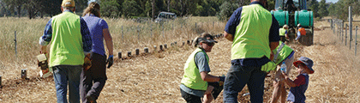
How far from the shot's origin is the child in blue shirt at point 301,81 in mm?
4375

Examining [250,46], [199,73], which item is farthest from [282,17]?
[250,46]

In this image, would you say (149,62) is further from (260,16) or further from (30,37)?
(260,16)

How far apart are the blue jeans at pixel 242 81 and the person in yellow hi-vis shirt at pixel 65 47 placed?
1659 mm

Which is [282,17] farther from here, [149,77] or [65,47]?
[65,47]

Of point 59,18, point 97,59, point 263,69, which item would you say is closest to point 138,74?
point 97,59

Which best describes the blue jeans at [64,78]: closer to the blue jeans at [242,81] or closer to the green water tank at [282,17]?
the blue jeans at [242,81]

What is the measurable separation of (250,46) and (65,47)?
6.40 feet

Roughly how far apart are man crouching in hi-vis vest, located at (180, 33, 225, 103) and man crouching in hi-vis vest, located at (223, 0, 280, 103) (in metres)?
0.26

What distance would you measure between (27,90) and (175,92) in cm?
262

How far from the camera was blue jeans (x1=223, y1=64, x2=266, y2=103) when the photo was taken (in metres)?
3.75

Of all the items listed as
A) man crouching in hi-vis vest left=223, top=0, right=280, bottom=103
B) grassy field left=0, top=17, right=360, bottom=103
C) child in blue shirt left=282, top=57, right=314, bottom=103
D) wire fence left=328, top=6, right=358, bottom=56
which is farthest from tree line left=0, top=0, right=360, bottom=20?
man crouching in hi-vis vest left=223, top=0, right=280, bottom=103

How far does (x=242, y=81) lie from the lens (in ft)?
12.4

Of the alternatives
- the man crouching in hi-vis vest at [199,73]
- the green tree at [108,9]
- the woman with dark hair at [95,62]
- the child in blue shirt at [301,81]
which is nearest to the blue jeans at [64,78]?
the woman with dark hair at [95,62]

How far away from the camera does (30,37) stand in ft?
38.8
